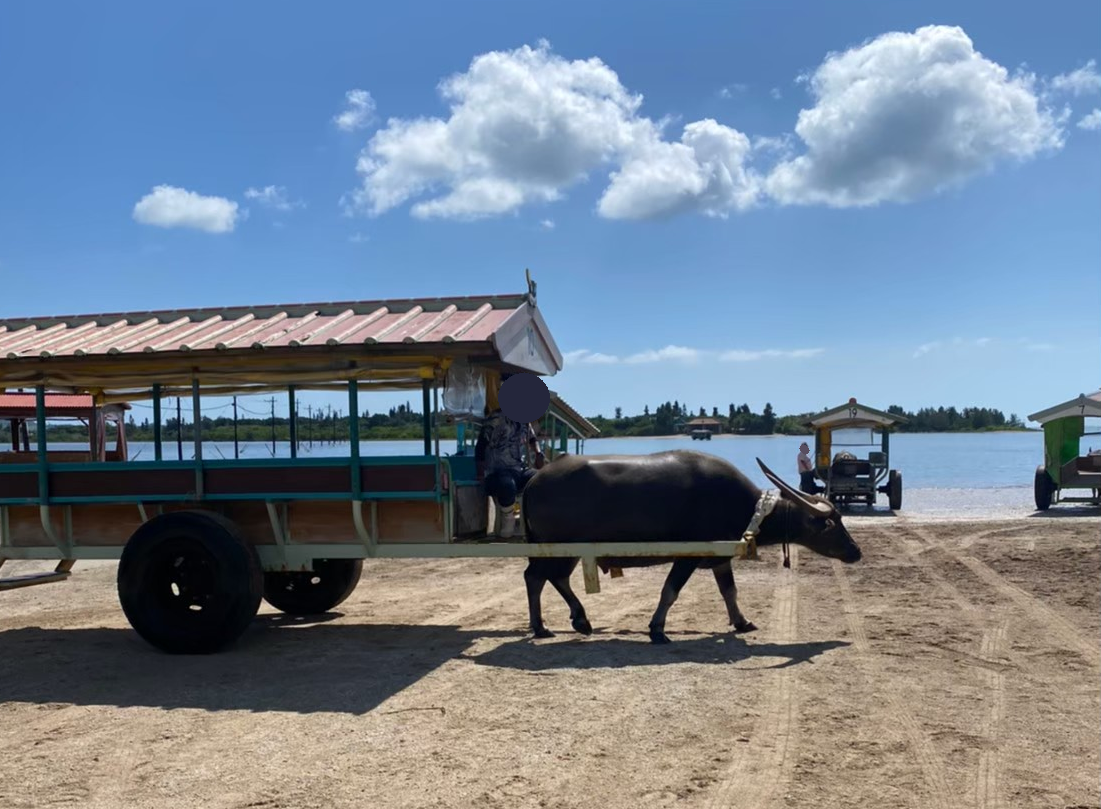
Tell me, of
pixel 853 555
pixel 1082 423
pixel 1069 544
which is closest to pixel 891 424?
pixel 1082 423

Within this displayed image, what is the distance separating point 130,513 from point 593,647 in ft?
14.1

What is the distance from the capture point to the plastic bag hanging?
26.6ft

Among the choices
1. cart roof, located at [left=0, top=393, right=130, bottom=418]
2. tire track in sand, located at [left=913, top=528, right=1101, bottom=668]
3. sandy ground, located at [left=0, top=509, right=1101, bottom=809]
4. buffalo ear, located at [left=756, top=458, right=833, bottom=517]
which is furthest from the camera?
cart roof, located at [left=0, top=393, right=130, bottom=418]

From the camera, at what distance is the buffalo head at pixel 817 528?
8.72 m

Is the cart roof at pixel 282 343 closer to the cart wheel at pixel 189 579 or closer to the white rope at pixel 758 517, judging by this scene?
the cart wheel at pixel 189 579

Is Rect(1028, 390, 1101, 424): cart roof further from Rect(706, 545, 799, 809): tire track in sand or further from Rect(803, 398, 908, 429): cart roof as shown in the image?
Rect(706, 545, 799, 809): tire track in sand

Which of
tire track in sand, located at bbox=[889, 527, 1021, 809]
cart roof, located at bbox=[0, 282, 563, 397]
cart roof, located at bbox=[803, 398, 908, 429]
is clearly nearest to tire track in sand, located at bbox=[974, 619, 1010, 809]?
tire track in sand, located at bbox=[889, 527, 1021, 809]

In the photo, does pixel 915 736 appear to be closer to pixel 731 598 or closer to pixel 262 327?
pixel 731 598

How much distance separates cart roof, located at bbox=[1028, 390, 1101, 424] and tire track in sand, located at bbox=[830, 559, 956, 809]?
14.8 metres

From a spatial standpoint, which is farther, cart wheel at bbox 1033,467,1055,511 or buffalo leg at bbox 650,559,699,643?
cart wheel at bbox 1033,467,1055,511

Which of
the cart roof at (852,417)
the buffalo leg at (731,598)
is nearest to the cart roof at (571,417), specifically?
the cart roof at (852,417)

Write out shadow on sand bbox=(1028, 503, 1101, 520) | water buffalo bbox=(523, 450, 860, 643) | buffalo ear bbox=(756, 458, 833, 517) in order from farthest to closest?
shadow on sand bbox=(1028, 503, 1101, 520), buffalo ear bbox=(756, 458, 833, 517), water buffalo bbox=(523, 450, 860, 643)

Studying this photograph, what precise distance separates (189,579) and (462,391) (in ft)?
9.31

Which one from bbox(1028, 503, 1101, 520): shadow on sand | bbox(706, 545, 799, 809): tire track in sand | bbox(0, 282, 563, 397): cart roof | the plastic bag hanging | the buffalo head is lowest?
bbox(1028, 503, 1101, 520): shadow on sand
